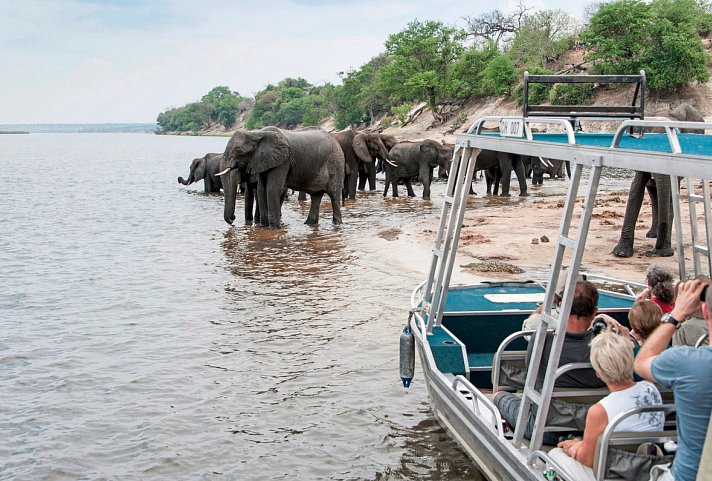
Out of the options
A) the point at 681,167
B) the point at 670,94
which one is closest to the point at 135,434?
the point at 681,167

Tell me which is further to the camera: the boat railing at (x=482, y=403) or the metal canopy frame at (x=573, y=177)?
the boat railing at (x=482, y=403)

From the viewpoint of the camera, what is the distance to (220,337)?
1105 centimetres

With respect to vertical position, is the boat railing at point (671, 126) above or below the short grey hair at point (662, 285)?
above

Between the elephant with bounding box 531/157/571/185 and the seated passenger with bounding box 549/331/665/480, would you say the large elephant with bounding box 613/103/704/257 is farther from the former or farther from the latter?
the elephant with bounding box 531/157/571/185

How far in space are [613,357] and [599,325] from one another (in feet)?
4.25

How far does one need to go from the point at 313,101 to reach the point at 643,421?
117931mm

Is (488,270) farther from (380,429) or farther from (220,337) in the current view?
(380,429)

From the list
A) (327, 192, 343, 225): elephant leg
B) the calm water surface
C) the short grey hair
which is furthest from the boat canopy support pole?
(327, 192, 343, 225): elephant leg

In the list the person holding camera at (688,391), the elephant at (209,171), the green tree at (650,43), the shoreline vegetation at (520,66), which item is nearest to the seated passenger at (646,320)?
the person holding camera at (688,391)

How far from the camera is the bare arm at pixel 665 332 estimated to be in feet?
14.6

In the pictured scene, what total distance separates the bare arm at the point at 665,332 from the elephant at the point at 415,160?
22873 millimetres

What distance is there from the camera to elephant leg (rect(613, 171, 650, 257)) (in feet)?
44.9

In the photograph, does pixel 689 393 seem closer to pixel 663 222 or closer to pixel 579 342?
pixel 579 342

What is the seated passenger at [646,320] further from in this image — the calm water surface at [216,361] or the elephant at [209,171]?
the elephant at [209,171]
